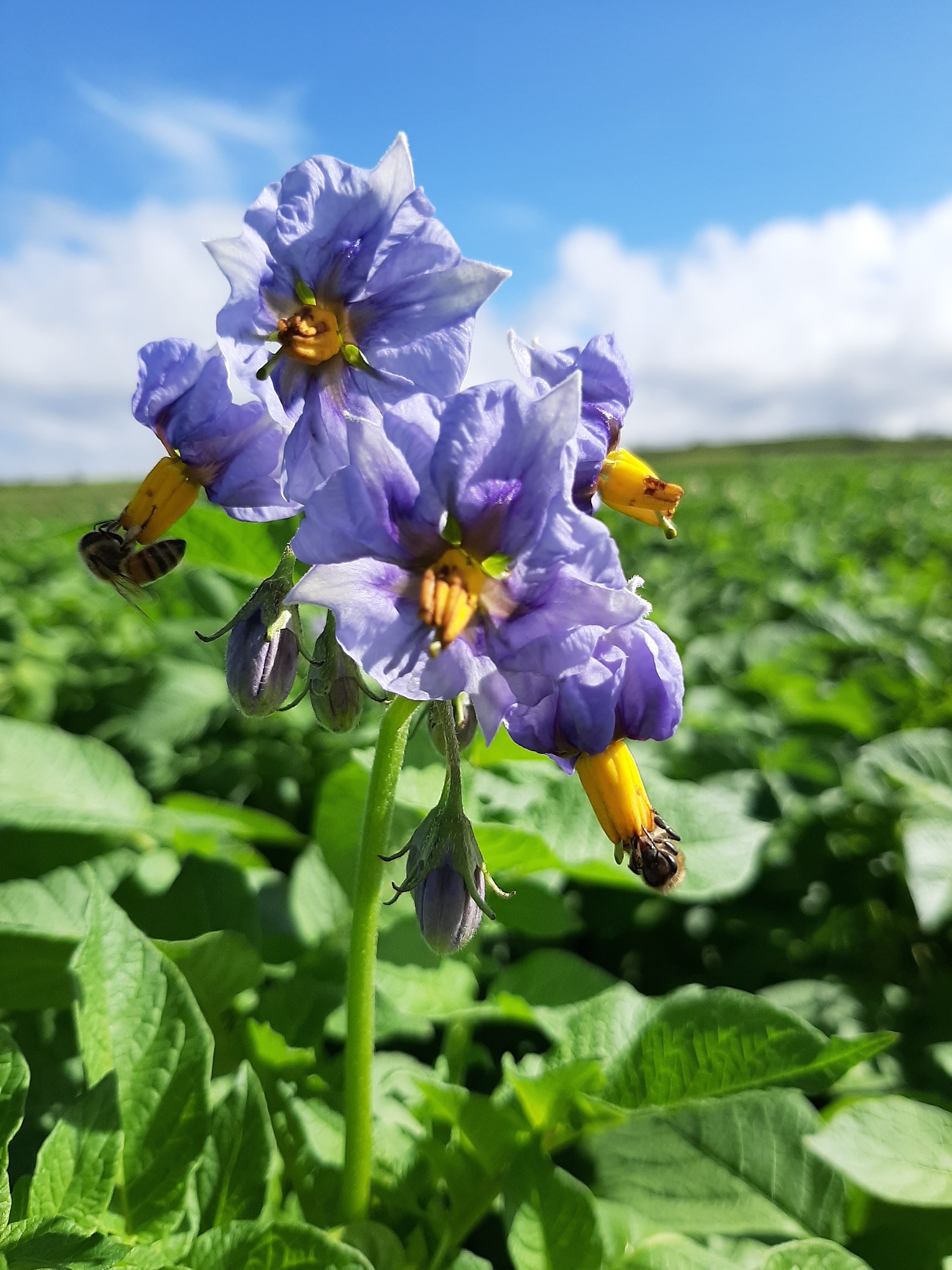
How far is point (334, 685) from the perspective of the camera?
1.36 m

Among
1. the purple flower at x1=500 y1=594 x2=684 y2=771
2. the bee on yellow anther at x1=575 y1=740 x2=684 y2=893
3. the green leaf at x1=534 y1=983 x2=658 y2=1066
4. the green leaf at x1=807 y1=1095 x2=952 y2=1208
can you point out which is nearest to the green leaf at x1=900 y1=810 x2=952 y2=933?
the green leaf at x1=807 y1=1095 x2=952 y2=1208

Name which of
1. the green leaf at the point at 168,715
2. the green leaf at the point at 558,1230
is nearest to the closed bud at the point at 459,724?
the green leaf at the point at 558,1230

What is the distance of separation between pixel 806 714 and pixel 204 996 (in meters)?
2.02

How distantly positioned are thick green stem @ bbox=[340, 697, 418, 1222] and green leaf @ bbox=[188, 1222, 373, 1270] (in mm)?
190

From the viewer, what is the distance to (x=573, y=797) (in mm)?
1917

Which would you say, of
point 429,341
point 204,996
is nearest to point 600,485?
point 429,341

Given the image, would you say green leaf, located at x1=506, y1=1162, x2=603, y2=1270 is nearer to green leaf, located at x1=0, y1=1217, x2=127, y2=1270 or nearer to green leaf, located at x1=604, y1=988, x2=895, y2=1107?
green leaf, located at x1=604, y1=988, x2=895, y2=1107

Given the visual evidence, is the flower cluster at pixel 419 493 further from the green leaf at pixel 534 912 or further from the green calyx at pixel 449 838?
the green leaf at pixel 534 912

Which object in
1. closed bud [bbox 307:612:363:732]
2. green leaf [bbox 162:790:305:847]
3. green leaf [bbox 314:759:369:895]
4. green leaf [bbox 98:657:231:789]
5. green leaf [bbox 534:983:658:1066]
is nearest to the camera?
closed bud [bbox 307:612:363:732]

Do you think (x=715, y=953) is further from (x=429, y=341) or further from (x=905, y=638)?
(x=429, y=341)

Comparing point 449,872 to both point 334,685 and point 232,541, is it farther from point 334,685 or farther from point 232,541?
point 232,541

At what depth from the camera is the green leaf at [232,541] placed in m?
1.89

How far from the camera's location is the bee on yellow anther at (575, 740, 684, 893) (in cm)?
128

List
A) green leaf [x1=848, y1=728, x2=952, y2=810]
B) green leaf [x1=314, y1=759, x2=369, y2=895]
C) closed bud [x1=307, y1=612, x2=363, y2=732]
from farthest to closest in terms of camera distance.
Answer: green leaf [x1=848, y1=728, x2=952, y2=810]
green leaf [x1=314, y1=759, x2=369, y2=895]
closed bud [x1=307, y1=612, x2=363, y2=732]
